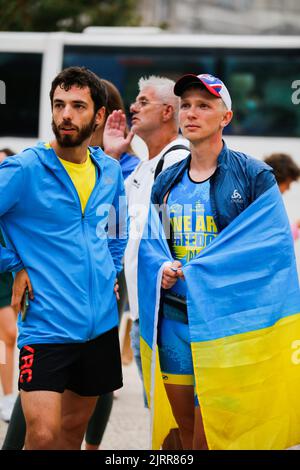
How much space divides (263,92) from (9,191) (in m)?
11.1

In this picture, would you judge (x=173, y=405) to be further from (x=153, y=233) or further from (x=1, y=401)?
(x=1, y=401)

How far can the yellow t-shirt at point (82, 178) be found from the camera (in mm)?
4020

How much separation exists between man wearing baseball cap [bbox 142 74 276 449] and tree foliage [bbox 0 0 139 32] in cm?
1263

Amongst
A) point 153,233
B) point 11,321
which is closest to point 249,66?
point 11,321

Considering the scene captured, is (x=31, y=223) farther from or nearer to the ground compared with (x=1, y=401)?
farther from the ground

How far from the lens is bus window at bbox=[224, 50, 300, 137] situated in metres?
14.2

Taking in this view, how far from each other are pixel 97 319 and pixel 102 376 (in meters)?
0.28

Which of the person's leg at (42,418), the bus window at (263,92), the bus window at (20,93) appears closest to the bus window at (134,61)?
the bus window at (263,92)

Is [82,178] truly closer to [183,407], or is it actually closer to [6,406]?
[183,407]

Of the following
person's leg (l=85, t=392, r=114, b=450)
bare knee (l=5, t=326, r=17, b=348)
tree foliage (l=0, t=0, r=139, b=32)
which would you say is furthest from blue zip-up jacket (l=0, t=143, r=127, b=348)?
tree foliage (l=0, t=0, r=139, b=32)

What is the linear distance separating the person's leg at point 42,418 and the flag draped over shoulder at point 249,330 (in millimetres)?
701

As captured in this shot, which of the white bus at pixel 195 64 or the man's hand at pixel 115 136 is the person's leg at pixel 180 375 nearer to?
the man's hand at pixel 115 136

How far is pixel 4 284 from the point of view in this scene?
6.35 meters

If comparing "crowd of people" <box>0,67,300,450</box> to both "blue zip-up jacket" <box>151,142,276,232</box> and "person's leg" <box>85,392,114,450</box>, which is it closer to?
"blue zip-up jacket" <box>151,142,276,232</box>
